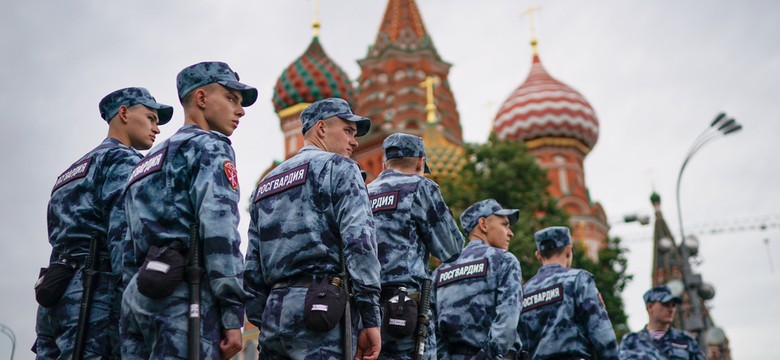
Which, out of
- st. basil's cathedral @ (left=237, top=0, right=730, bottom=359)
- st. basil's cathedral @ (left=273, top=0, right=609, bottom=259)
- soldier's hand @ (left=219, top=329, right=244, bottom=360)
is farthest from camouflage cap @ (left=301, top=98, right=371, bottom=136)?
st. basil's cathedral @ (left=273, top=0, right=609, bottom=259)

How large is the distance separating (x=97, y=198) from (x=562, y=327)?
13.9ft

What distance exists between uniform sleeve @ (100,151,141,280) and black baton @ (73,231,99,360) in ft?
0.34

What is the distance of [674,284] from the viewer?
54.5ft

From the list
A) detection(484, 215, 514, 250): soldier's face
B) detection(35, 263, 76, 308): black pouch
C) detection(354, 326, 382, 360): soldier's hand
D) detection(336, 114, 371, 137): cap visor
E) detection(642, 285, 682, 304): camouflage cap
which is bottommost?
detection(354, 326, 382, 360): soldier's hand

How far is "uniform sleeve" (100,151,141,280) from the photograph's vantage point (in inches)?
206

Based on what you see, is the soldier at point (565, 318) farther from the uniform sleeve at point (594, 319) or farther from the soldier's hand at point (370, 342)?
the soldier's hand at point (370, 342)

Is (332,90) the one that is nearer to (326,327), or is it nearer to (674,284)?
(674,284)

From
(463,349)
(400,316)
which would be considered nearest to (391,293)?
(400,316)

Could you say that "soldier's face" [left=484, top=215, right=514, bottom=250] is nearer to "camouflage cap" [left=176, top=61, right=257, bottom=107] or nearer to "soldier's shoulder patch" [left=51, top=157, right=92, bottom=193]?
"camouflage cap" [left=176, top=61, right=257, bottom=107]

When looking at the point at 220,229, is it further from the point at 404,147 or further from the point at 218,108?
the point at 404,147

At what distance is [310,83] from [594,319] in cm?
3125

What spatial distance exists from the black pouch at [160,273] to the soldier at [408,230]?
1726mm

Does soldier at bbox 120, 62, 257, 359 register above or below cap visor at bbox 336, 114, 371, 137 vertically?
below

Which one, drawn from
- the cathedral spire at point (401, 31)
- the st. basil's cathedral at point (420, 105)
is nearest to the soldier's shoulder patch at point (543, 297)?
the st. basil's cathedral at point (420, 105)
